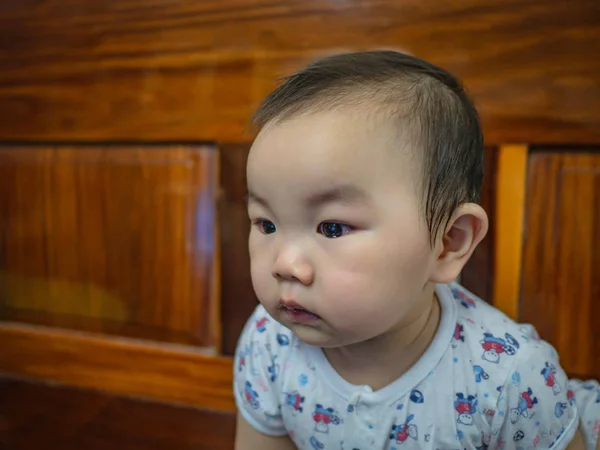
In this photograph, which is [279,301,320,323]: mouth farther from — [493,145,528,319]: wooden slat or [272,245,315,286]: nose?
[493,145,528,319]: wooden slat

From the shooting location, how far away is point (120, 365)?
1.03 meters

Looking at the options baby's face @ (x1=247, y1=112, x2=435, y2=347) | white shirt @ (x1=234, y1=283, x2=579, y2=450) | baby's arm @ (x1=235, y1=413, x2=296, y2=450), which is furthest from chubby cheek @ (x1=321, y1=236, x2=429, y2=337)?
baby's arm @ (x1=235, y1=413, x2=296, y2=450)

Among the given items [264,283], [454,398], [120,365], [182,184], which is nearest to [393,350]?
[454,398]

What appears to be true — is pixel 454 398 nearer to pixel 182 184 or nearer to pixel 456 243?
pixel 456 243

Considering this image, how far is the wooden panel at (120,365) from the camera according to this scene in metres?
0.97

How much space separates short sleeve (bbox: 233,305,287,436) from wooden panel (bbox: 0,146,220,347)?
0.79ft

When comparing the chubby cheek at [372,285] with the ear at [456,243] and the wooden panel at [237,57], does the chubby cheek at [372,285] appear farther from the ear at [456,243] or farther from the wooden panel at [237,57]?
the wooden panel at [237,57]

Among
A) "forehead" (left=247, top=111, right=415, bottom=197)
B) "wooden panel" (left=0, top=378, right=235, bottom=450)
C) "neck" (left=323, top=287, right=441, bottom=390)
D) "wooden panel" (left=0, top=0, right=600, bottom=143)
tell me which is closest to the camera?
"forehead" (left=247, top=111, right=415, bottom=197)

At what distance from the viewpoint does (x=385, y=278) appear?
524 mm

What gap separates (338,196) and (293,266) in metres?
0.08

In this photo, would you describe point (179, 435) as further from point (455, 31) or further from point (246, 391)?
point (455, 31)

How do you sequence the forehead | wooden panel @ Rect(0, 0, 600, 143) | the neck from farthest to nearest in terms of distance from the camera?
wooden panel @ Rect(0, 0, 600, 143), the neck, the forehead

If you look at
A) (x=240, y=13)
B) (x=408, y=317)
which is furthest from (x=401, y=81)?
(x=240, y=13)

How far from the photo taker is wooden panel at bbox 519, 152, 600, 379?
0.77 m
